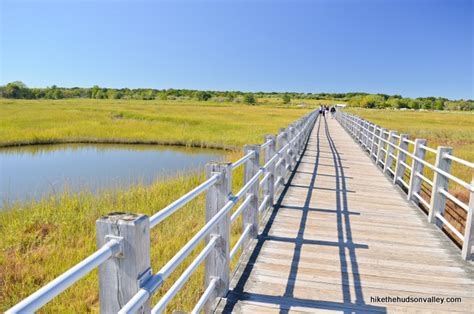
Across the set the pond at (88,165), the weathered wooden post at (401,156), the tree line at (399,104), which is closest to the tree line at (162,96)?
the tree line at (399,104)

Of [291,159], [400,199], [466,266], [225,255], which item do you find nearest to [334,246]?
[466,266]

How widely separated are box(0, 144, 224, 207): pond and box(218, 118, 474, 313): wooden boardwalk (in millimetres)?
6865

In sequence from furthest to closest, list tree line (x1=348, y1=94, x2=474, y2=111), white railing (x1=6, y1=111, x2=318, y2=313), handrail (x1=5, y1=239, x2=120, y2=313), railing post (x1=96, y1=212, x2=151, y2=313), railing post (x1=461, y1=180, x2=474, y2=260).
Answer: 1. tree line (x1=348, y1=94, x2=474, y2=111)
2. railing post (x1=461, y1=180, x2=474, y2=260)
3. railing post (x1=96, y1=212, x2=151, y2=313)
4. white railing (x1=6, y1=111, x2=318, y2=313)
5. handrail (x1=5, y1=239, x2=120, y2=313)

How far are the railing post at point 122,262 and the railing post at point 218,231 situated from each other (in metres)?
1.56

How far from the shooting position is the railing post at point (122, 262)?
167cm

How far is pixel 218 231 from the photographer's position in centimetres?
334

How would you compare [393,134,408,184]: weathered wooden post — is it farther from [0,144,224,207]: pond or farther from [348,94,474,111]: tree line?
[348,94,474,111]: tree line

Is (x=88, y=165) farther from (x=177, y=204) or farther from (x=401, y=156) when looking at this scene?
(x=177, y=204)

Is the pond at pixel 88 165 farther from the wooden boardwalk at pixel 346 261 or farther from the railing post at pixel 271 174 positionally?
the wooden boardwalk at pixel 346 261

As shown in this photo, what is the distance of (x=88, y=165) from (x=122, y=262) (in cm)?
1552

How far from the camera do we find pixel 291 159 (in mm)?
9906

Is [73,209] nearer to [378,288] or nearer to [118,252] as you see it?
[378,288]

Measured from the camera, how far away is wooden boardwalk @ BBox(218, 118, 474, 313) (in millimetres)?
3412

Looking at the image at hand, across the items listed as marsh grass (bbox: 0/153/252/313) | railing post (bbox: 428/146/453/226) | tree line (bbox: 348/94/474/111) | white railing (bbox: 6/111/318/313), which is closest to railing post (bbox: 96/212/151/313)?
white railing (bbox: 6/111/318/313)
